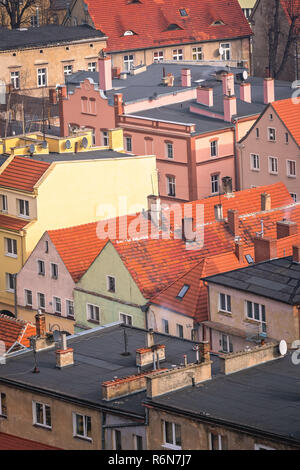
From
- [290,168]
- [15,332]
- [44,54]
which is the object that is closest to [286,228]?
[15,332]

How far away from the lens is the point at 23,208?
318ft

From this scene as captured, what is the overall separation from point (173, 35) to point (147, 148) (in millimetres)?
45293

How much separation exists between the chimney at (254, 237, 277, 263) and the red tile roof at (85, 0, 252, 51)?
2883 inches

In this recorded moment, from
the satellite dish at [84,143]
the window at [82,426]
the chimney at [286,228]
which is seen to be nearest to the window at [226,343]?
the chimney at [286,228]

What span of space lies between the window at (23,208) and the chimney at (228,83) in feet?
85.8

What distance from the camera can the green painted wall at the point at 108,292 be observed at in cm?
8350

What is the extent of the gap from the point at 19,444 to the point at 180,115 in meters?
56.7

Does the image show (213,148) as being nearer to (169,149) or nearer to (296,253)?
(169,149)

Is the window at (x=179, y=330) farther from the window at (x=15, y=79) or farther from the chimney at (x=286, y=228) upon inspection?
the window at (x=15, y=79)

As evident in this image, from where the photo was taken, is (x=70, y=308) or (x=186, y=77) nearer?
(x=70, y=308)

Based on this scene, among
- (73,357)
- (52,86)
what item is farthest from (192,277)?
(52,86)

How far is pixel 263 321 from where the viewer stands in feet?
250

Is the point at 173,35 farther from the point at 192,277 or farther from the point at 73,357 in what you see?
the point at 73,357

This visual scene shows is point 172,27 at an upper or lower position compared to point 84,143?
upper
